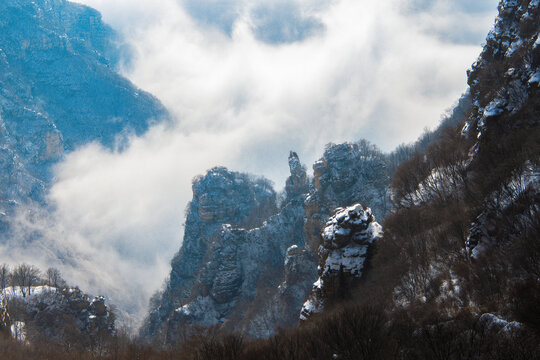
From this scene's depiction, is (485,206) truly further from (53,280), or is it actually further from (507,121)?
(53,280)

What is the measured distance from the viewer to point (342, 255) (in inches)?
1802

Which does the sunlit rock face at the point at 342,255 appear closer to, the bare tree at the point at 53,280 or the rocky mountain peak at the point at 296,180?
the bare tree at the point at 53,280

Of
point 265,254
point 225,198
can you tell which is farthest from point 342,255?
point 225,198

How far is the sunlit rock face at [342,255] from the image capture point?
43737 millimetres

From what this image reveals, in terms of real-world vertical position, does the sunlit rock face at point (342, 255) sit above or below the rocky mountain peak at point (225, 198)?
below

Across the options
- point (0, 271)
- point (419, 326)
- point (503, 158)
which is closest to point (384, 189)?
point (503, 158)

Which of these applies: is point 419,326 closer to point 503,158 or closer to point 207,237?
point 503,158

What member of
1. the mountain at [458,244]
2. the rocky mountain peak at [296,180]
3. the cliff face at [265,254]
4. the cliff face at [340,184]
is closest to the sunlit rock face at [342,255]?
the mountain at [458,244]

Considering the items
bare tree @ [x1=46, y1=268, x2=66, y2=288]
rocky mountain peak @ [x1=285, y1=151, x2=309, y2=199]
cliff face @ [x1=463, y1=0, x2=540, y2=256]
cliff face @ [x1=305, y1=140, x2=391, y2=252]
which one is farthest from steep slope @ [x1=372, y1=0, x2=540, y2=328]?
bare tree @ [x1=46, y1=268, x2=66, y2=288]

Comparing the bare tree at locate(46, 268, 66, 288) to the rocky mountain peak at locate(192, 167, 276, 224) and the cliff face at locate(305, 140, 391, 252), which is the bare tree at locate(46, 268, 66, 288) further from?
the cliff face at locate(305, 140, 391, 252)

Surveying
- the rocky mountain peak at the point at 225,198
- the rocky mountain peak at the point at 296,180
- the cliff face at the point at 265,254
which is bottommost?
the cliff face at the point at 265,254

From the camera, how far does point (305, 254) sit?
322ft

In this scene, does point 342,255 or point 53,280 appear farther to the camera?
point 53,280

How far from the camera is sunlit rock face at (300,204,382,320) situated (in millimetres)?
43737
